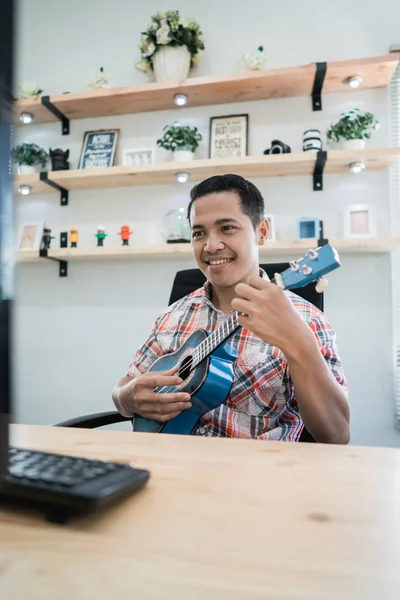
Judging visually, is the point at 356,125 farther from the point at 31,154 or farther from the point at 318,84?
the point at 31,154

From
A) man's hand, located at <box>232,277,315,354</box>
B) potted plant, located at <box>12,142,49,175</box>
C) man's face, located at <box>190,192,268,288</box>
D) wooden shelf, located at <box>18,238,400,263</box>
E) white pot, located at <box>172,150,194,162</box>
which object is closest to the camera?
man's hand, located at <box>232,277,315,354</box>

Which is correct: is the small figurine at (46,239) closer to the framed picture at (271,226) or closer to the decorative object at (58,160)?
the decorative object at (58,160)

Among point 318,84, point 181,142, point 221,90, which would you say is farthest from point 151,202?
point 318,84

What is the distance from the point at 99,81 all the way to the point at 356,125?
1311 millimetres

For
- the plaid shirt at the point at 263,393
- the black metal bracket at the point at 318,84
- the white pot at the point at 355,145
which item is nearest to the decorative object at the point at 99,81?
the black metal bracket at the point at 318,84

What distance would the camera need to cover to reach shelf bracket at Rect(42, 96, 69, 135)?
7.61 ft

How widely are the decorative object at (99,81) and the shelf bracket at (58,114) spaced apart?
0.74ft

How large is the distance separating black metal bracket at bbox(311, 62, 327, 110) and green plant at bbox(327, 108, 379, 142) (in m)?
0.20

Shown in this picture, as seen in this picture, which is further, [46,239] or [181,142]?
[46,239]

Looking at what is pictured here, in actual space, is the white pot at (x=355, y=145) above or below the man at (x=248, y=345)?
above

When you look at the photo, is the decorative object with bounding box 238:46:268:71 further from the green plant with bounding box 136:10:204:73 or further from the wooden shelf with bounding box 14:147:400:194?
the wooden shelf with bounding box 14:147:400:194

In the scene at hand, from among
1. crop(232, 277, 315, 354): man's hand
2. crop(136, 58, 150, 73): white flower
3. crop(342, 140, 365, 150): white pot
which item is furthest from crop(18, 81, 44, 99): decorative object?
crop(232, 277, 315, 354): man's hand

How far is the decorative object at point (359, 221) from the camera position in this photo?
2.06 meters

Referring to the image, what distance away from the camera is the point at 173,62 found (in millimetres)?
2211
